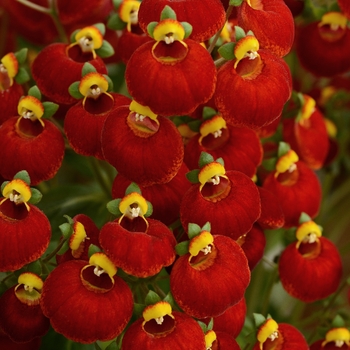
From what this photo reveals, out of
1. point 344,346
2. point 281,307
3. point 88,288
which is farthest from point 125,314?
point 281,307

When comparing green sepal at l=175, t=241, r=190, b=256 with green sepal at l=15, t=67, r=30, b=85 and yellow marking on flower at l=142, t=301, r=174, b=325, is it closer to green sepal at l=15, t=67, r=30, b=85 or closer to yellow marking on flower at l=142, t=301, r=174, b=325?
yellow marking on flower at l=142, t=301, r=174, b=325

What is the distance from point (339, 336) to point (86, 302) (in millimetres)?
242

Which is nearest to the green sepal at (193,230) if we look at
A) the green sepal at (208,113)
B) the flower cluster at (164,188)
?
the flower cluster at (164,188)

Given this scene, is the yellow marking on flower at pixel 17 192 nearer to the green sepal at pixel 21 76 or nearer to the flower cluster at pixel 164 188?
the flower cluster at pixel 164 188

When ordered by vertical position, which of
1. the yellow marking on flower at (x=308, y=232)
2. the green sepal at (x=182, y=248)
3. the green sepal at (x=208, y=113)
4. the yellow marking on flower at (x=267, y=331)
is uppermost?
the green sepal at (x=208, y=113)

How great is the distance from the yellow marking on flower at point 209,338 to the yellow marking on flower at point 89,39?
256 millimetres

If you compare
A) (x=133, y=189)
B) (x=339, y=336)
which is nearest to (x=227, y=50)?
(x=133, y=189)

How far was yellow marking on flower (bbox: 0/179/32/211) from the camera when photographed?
0.54 m

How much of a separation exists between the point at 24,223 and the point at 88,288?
0.07 metres

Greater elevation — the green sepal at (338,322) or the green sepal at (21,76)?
the green sepal at (21,76)

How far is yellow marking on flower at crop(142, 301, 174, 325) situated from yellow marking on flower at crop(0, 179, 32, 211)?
0.12 meters

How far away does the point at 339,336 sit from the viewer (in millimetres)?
640

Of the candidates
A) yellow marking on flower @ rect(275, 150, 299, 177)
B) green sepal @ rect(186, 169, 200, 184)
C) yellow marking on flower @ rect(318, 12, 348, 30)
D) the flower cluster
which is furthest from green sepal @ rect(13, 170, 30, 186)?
yellow marking on flower @ rect(318, 12, 348, 30)

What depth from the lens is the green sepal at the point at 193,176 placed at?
21.9 inches
